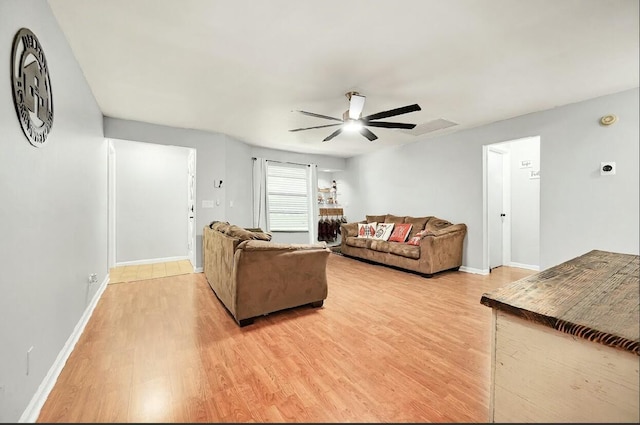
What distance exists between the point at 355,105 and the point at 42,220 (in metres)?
2.48

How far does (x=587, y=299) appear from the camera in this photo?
65 cm

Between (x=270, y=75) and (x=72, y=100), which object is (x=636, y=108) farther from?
(x=72, y=100)

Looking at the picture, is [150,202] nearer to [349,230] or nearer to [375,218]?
[349,230]

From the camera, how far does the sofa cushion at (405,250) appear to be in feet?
12.8

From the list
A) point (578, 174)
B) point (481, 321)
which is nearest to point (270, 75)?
point (578, 174)

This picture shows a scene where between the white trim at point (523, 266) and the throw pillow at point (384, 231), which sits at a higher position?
the throw pillow at point (384, 231)

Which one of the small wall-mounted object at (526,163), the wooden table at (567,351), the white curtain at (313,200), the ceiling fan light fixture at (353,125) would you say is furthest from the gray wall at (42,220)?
the small wall-mounted object at (526,163)

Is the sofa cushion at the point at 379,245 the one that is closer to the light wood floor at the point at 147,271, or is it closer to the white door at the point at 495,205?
the white door at the point at 495,205

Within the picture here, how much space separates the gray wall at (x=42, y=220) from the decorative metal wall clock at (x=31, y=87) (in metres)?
0.04

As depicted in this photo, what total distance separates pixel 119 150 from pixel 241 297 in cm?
398

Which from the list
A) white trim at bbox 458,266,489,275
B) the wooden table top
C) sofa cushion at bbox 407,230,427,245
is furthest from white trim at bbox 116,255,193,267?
the wooden table top

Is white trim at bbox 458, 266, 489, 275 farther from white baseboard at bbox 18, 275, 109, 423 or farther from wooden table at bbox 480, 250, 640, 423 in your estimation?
white baseboard at bbox 18, 275, 109, 423

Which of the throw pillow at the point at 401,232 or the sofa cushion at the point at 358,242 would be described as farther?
the sofa cushion at the point at 358,242

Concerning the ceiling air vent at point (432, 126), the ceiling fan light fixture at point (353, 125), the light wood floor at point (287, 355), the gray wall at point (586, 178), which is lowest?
the light wood floor at point (287, 355)
